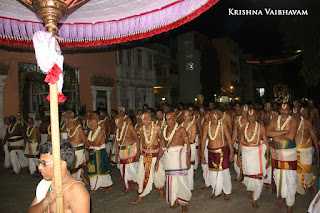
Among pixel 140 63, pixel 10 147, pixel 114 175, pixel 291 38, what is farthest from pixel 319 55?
pixel 140 63

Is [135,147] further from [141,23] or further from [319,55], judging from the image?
[319,55]

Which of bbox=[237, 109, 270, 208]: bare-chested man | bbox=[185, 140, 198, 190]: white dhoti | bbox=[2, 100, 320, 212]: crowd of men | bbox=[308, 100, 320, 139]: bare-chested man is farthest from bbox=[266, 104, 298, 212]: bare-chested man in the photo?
bbox=[308, 100, 320, 139]: bare-chested man

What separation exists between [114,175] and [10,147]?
439 cm

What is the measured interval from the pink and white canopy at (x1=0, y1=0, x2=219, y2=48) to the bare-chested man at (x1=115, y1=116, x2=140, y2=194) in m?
→ 4.08

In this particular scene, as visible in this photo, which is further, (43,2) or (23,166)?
(23,166)

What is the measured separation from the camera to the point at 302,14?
352 inches

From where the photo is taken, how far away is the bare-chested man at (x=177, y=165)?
5555 mm

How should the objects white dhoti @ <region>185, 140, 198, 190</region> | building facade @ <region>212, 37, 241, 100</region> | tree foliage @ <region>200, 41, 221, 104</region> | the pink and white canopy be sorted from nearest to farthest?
the pink and white canopy → white dhoti @ <region>185, 140, 198, 190</region> → tree foliage @ <region>200, 41, 221, 104</region> → building facade @ <region>212, 37, 241, 100</region>

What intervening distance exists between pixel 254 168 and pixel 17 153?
352 inches

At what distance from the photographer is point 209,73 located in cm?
3572

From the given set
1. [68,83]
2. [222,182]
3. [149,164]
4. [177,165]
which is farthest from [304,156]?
[68,83]

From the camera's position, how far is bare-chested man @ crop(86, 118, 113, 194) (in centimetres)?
703

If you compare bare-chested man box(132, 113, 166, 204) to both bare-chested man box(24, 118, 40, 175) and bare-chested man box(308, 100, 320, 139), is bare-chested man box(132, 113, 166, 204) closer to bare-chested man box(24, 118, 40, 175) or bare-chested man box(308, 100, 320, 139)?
bare-chested man box(24, 118, 40, 175)

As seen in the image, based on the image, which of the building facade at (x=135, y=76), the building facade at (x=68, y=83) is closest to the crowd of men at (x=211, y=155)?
the building facade at (x=68, y=83)
